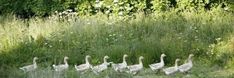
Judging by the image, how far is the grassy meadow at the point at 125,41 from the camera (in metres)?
10.5

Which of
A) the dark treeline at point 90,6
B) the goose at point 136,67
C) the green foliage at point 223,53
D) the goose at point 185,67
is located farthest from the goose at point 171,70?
the dark treeline at point 90,6

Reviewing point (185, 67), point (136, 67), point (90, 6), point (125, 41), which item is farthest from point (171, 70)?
point (90, 6)


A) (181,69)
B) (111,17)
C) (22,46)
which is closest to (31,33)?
(22,46)

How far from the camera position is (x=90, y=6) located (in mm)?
16172

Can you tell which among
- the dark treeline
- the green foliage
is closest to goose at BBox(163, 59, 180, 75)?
the green foliage

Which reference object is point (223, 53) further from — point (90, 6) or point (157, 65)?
point (90, 6)

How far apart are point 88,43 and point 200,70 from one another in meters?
2.82

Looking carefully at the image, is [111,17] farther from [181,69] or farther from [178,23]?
[181,69]

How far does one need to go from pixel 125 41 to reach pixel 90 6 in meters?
4.39

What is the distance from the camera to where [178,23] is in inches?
523

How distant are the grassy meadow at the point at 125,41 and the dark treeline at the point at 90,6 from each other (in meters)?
0.76

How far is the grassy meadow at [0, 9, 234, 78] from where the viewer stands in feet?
34.6

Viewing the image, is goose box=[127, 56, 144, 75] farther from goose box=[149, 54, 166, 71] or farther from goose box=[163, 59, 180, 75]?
goose box=[163, 59, 180, 75]

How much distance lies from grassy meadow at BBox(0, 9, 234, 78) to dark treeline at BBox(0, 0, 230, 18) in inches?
30.0
